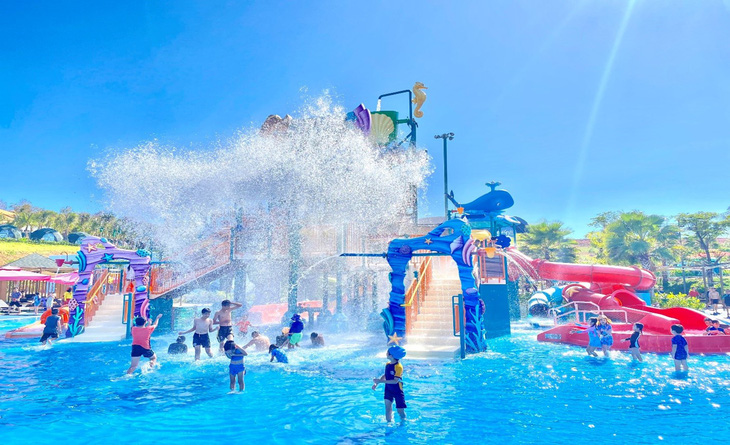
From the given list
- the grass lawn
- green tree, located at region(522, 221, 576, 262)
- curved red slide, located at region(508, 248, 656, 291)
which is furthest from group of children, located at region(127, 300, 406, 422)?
the grass lawn

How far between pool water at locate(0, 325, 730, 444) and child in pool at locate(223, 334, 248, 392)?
0.32 m

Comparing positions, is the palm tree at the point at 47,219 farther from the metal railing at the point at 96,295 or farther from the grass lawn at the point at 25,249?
the metal railing at the point at 96,295

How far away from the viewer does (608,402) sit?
8.77 meters

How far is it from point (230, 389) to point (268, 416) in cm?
221

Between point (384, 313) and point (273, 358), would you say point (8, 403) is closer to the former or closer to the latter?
point (273, 358)

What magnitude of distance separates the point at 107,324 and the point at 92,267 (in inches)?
112

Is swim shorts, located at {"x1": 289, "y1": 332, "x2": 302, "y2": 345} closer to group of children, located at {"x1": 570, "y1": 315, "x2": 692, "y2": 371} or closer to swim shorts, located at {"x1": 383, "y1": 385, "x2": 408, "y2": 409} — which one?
swim shorts, located at {"x1": 383, "y1": 385, "x2": 408, "y2": 409}

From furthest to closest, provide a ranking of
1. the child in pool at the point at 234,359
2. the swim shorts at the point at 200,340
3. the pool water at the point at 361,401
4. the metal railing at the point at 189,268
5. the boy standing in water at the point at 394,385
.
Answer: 1. the metal railing at the point at 189,268
2. the swim shorts at the point at 200,340
3. the child in pool at the point at 234,359
4. the boy standing in water at the point at 394,385
5. the pool water at the point at 361,401

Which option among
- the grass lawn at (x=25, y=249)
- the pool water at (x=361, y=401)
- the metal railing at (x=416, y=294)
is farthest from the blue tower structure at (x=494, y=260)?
the grass lawn at (x=25, y=249)

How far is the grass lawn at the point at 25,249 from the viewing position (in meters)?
51.1

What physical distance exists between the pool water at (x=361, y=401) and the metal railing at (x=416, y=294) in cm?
244

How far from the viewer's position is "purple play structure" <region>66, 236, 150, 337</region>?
1859 centimetres

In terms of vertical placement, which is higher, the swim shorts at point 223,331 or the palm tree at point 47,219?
the palm tree at point 47,219

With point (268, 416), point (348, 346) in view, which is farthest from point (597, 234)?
point (268, 416)
